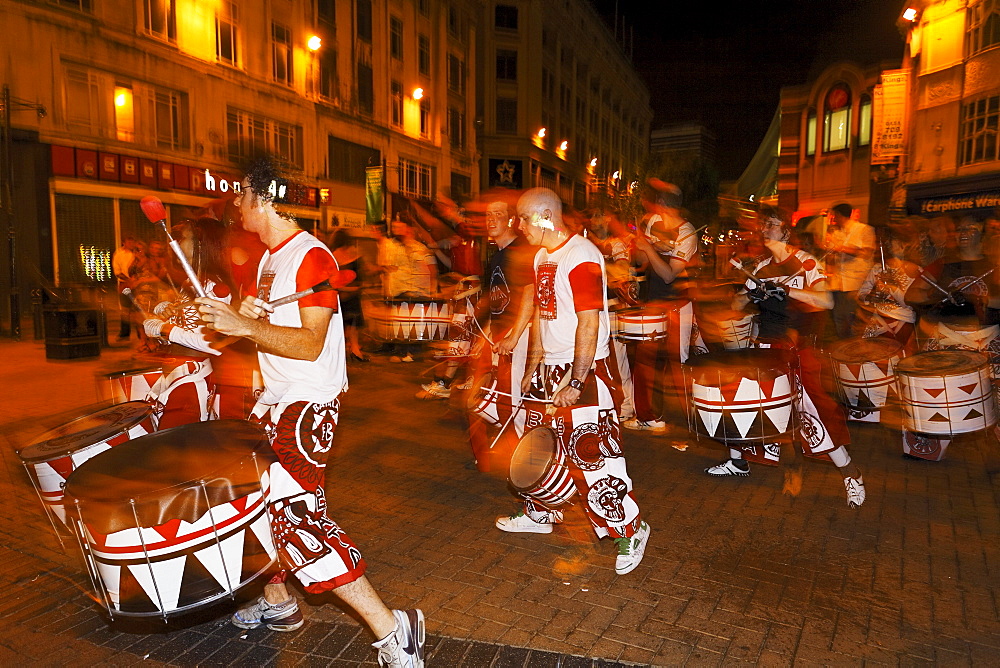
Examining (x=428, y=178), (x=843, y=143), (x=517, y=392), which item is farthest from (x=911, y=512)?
(x=843, y=143)

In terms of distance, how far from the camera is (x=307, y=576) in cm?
292

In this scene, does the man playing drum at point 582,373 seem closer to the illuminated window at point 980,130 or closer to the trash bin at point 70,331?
the trash bin at point 70,331

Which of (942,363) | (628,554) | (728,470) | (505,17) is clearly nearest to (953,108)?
(942,363)

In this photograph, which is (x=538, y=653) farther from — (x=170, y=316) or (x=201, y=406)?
(x=170, y=316)

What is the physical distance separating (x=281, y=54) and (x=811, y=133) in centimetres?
2894

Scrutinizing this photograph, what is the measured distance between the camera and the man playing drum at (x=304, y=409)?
2.90 m

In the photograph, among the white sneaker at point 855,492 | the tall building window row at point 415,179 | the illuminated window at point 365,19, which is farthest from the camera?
the tall building window row at point 415,179

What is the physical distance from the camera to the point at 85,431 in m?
3.18

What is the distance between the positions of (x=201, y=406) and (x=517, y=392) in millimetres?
2097

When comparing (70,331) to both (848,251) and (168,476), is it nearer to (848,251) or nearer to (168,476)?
(168,476)

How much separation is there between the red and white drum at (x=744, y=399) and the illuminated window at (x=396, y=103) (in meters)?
30.5

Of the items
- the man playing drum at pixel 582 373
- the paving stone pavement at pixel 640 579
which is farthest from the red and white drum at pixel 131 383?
the man playing drum at pixel 582 373

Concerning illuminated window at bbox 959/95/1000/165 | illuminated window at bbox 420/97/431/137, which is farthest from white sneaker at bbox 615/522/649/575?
illuminated window at bbox 420/97/431/137

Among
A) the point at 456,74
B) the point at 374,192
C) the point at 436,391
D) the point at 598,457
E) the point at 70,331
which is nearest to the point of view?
the point at 598,457
